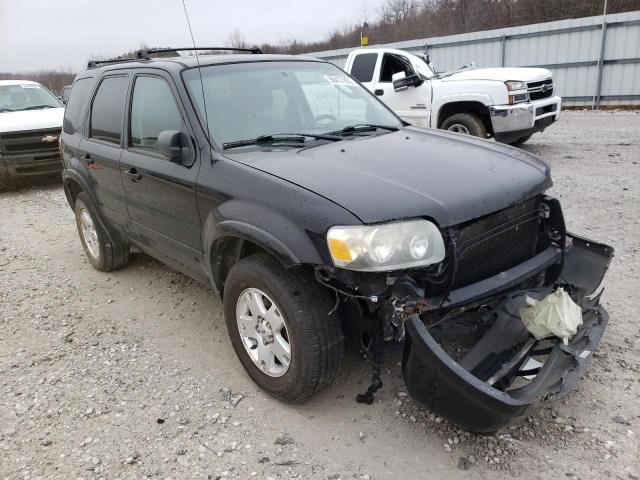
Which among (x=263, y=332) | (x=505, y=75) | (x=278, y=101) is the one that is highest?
(x=278, y=101)

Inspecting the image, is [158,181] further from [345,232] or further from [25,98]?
[25,98]

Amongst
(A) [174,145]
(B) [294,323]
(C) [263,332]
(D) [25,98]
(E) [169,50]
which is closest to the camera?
(B) [294,323]

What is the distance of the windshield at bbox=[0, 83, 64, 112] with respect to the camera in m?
9.53

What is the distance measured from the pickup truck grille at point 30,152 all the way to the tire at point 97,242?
14.6ft

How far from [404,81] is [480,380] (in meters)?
6.98

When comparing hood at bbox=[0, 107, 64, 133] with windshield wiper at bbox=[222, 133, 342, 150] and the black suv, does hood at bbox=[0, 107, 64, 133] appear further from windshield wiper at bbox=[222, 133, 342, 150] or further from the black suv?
windshield wiper at bbox=[222, 133, 342, 150]

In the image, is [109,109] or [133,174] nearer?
[133,174]

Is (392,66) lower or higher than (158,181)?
higher

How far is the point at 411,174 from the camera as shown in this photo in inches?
106

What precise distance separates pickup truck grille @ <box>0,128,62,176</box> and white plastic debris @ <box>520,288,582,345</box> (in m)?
8.54

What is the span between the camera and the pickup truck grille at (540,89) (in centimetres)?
821

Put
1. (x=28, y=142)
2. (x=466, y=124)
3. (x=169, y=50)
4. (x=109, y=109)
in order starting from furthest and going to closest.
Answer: (x=28, y=142) → (x=466, y=124) → (x=109, y=109) → (x=169, y=50)

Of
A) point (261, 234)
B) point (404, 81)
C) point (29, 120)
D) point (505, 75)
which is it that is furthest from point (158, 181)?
point (29, 120)

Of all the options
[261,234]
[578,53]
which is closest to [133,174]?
[261,234]
